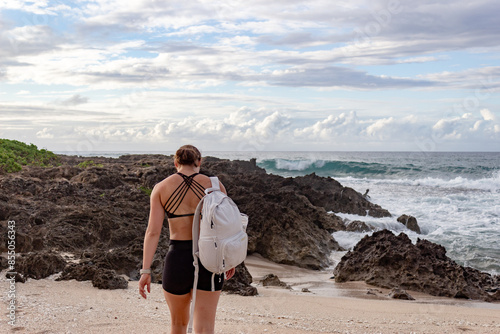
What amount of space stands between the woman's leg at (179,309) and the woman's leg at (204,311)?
3.4 inches

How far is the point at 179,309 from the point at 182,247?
44 cm

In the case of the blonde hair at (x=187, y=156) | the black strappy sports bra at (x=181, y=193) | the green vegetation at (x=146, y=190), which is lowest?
the green vegetation at (x=146, y=190)

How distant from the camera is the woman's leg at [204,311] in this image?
3.31 m

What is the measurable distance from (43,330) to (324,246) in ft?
24.3

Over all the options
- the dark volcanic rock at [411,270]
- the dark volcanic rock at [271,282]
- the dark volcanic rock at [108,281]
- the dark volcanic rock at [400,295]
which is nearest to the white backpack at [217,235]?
the dark volcanic rock at [108,281]

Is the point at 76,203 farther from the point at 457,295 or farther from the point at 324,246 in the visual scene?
the point at 457,295

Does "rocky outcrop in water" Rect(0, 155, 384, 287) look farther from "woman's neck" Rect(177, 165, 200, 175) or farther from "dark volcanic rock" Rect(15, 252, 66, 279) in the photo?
"woman's neck" Rect(177, 165, 200, 175)

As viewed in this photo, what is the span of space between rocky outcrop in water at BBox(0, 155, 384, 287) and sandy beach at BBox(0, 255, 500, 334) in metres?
0.49

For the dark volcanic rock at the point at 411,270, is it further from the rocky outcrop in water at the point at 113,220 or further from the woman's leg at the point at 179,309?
the woman's leg at the point at 179,309

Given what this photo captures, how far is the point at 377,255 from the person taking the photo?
28.0 feet

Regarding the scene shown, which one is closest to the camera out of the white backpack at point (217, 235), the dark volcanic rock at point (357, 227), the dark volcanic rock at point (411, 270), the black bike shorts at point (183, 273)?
the white backpack at point (217, 235)

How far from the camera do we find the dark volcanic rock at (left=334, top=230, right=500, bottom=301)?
25.8ft

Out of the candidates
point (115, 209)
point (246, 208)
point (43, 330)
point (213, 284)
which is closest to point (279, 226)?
point (246, 208)

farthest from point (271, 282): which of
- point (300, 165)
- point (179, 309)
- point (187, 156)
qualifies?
point (300, 165)
